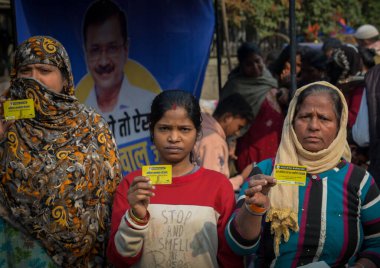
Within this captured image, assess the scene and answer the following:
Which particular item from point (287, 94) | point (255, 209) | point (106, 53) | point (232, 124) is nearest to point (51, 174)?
point (255, 209)

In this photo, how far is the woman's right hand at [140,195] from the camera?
2.48 m

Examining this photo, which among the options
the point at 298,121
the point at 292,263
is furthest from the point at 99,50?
the point at 292,263

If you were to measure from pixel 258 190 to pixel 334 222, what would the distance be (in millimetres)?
481

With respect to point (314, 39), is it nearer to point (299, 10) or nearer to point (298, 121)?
point (299, 10)

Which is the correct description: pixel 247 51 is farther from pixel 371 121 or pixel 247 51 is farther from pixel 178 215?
pixel 178 215

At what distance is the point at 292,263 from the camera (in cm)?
270

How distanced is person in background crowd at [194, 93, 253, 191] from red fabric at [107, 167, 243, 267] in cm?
105

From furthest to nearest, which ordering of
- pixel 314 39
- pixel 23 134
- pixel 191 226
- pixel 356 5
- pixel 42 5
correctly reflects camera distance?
pixel 356 5, pixel 314 39, pixel 42 5, pixel 23 134, pixel 191 226

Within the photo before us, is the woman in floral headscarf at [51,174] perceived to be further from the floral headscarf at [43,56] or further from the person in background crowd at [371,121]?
the person in background crowd at [371,121]

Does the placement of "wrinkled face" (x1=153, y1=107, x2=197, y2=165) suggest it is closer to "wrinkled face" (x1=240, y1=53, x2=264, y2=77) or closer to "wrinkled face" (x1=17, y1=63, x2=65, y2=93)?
"wrinkled face" (x1=17, y1=63, x2=65, y2=93)

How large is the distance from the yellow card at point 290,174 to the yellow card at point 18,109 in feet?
3.82

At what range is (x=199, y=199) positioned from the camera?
2697 millimetres

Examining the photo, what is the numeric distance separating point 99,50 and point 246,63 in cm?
164

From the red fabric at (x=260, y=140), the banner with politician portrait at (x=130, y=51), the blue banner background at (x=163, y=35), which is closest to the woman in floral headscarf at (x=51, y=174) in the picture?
the banner with politician portrait at (x=130, y=51)
